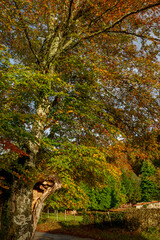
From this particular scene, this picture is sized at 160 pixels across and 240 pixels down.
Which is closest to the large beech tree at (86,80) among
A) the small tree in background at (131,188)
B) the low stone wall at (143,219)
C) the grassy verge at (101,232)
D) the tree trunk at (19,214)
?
the tree trunk at (19,214)

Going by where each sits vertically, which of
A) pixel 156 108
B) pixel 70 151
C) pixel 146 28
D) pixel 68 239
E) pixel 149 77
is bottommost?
pixel 68 239

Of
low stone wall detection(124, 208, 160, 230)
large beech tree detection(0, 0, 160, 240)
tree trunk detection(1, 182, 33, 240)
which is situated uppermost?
large beech tree detection(0, 0, 160, 240)

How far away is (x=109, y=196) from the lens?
31234 mm

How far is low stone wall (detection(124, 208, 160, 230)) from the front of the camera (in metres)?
14.2

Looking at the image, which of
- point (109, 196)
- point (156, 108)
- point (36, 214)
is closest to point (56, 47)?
point (156, 108)

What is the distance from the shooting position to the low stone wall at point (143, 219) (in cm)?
1422

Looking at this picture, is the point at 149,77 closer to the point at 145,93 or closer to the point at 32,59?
the point at 145,93

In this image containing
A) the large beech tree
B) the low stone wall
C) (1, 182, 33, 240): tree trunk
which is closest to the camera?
(1, 182, 33, 240): tree trunk

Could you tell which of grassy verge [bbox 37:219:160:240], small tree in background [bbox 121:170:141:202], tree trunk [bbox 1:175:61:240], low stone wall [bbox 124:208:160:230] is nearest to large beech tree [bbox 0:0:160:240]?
tree trunk [bbox 1:175:61:240]

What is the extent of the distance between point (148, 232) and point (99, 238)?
3.69 meters

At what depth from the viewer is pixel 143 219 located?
14555 millimetres

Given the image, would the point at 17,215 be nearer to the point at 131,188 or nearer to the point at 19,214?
the point at 19,214

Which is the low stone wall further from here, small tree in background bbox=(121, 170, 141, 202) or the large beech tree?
small tree in background bbox=(121, 170, 141, 202)

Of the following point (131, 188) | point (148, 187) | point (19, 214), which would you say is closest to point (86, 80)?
point (19, 214)
